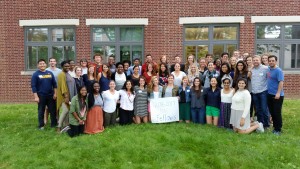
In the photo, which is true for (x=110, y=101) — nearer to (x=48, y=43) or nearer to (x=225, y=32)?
(x=48, y=43)

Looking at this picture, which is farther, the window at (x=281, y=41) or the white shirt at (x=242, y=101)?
the window at (x=281, y=41)

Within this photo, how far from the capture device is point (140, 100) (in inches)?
322

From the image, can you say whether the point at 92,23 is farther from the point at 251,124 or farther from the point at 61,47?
the point at 251,124

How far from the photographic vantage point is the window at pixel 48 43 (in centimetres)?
1427

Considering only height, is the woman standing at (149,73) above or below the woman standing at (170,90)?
above

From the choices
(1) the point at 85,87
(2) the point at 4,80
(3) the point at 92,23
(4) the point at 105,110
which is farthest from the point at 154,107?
(2) the point at 4,80

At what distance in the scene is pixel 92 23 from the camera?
13.9 metres

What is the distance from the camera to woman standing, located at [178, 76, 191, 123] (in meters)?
8.22

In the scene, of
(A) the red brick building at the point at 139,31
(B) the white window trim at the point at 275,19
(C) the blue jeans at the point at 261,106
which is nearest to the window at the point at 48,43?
(A) the red brick building at the point at 139,31

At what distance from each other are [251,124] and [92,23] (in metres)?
8.69

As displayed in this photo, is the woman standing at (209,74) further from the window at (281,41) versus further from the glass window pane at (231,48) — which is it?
the window at (281,41)

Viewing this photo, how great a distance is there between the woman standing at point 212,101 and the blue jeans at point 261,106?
91cm

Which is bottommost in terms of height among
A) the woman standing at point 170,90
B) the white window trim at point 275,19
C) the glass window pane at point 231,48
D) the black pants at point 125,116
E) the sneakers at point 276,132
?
the sneakers at point 276,132

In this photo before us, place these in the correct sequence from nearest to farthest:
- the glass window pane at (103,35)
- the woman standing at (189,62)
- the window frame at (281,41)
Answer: the woman standing at (189,62), the window frame at (281,41), the glass window pane at (103,35)
